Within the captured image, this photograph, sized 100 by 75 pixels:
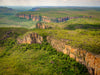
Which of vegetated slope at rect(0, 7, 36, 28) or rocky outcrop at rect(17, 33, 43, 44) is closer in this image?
rocky outcrop at rect(17, 33, 43, 44)

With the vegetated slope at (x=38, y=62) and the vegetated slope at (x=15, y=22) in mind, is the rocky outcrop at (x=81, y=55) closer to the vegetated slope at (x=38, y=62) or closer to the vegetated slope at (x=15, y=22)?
the vegetated slope at (x=38, y=62)

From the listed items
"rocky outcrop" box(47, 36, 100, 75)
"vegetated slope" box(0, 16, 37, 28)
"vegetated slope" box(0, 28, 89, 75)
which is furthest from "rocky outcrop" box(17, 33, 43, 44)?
"vegetated slope" box(0, 16, 37, 28)

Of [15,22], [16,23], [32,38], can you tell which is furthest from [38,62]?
[15,22]

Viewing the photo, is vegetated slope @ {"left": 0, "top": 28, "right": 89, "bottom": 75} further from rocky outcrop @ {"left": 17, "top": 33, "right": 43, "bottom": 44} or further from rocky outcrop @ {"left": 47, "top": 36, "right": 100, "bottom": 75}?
rocky outcrop @ {"left": 17, "top": 33, "right": 43, "bottom": 44}

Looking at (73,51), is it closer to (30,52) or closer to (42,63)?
(42,63)

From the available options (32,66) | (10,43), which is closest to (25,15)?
(10,43)

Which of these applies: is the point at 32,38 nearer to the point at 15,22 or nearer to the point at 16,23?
the point at 16,23

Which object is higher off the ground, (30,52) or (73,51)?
(73,51)
